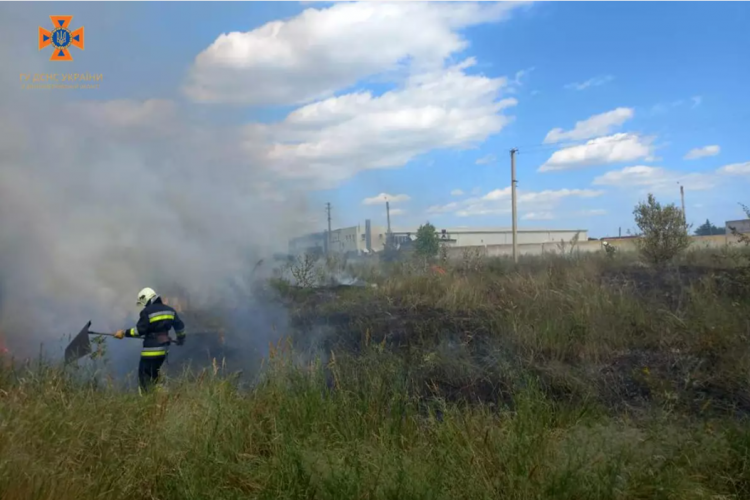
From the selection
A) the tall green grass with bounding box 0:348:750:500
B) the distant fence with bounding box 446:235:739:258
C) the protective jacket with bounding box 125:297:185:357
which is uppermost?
the distant fence with bounding box 446:235:739:258

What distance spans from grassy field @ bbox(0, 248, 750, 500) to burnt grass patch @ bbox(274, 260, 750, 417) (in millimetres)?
26

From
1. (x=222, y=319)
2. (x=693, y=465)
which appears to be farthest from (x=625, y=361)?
(x=222, y=319)

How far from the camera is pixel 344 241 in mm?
24844

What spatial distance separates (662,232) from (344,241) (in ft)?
47.4

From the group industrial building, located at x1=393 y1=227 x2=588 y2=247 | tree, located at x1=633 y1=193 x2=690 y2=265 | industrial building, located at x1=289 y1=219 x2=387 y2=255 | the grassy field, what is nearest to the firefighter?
the grassy field

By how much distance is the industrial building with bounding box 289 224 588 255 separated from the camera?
59.0 feet

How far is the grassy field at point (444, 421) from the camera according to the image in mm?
3107

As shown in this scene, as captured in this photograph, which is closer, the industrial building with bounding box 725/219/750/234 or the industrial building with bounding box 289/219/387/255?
the industrial building with bounding box 725/219/750/234

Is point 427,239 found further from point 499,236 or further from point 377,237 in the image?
point 499,236

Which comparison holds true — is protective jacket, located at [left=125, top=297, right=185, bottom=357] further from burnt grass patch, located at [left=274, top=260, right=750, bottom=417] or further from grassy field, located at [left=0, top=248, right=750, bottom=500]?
burnt grass patch, located at [left=274, top=260, right=750, bottom=417]

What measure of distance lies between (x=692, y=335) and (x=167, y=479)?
17.7 ft

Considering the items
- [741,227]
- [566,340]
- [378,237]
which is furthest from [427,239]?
[566,340]

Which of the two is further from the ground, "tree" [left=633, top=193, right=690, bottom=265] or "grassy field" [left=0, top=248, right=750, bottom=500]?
"tree" [left=633, top=193, right=690, bottom=265]

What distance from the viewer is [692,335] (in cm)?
588
